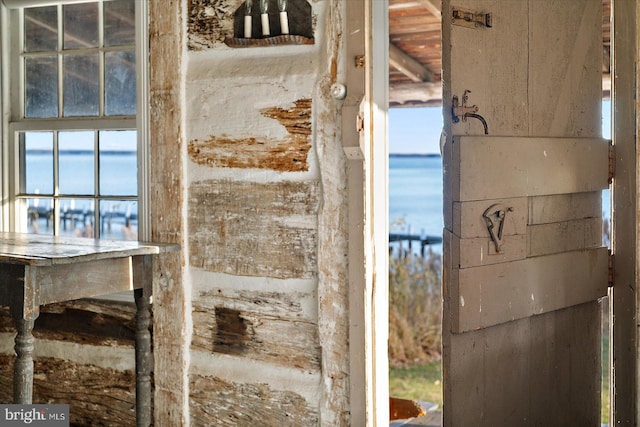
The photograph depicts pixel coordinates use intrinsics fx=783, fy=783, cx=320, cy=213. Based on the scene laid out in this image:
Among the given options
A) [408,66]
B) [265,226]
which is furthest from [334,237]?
[408,66]

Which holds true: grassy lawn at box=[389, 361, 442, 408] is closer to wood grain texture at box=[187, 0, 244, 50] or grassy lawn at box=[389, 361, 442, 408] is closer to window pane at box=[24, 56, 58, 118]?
window pane at box=[24, 56, 58, 118]

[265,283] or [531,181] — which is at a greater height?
[531,181]

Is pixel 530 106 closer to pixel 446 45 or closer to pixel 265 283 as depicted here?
pixel 446 45

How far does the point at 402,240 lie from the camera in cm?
1011

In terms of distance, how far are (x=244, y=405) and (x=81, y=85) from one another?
1.86m

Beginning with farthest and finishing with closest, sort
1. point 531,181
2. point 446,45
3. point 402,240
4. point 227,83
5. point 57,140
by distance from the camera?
1. point 402,240
2. point 57,140
3. point 227,83
4. point 531,181
5. point 446,45

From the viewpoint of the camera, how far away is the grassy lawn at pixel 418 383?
8102 millimetres

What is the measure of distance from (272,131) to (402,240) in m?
6.85

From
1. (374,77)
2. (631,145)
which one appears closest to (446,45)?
(374,77)

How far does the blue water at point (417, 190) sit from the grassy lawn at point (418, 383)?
27.3 feet

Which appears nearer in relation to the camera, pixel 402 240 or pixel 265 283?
pixel 265 283

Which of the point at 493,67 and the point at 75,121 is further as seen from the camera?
the point at 75,121

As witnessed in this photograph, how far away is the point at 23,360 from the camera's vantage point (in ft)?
9.93

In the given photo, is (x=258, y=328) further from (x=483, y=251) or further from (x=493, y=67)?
(x=493, y=67)
